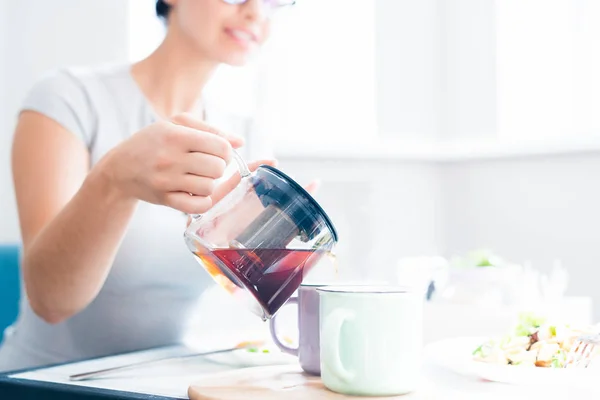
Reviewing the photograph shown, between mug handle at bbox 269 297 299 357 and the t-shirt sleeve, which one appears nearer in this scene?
mug handle at bbox 269 297 299 357

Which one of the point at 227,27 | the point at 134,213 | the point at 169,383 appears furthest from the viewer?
the point at 227,27

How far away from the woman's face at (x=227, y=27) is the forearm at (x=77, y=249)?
1.41ft

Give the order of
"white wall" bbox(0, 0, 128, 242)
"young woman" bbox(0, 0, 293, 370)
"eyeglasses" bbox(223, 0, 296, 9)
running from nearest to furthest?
"young woman" bbox(0, 0, 293, 370) < "eyeglasses" bbox(223, 0, 296, 9) < "white wall" bbox(0, 0, 128, 242)

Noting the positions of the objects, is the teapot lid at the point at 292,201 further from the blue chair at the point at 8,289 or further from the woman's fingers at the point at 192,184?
the blue chair at the point at 8,289

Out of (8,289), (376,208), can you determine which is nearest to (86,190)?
(8,289)

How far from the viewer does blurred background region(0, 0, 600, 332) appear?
6.63ft

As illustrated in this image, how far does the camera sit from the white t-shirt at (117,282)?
1.22m

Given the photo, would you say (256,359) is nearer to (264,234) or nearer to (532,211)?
(264,234)

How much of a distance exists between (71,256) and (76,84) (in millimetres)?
425

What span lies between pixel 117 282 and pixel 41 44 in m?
1.00

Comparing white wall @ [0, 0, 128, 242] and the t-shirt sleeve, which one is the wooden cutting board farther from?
white wall @ [0, 0, 128, 242]

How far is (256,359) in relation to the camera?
2.86 ft

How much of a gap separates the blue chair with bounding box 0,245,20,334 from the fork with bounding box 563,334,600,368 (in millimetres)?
1271

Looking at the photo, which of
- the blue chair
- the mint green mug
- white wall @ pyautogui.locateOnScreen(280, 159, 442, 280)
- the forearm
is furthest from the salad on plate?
white wall @ pyautogui.locateOnScreen(280, 159, 442, 280)
